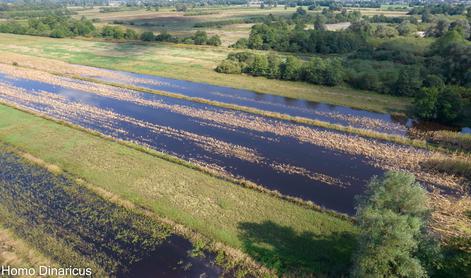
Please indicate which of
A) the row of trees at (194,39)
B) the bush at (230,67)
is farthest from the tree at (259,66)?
the row of trees at (194,39)

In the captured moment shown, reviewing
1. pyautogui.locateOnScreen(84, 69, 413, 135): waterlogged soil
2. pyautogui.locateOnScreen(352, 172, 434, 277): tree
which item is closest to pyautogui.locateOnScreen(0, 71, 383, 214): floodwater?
pyautogui.locateOnScreen(84, 69, 413, 135): waterlogged soil

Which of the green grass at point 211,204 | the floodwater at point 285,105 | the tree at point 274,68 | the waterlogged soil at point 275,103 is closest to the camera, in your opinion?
the green grass at point 211,204

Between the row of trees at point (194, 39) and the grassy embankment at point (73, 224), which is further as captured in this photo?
the row of trees at point (194, 39)

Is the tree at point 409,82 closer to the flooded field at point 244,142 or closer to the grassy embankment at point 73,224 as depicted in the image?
the flooded field at point 244,142

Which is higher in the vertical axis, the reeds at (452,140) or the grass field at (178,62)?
the grass field at (178,62)

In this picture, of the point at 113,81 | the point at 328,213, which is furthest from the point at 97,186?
the point at 113,81

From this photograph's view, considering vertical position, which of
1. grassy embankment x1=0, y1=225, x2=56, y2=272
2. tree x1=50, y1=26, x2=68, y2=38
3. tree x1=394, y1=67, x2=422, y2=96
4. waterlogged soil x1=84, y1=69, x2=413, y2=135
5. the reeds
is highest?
tree x1=50, y1=26, x2=68, y2=38

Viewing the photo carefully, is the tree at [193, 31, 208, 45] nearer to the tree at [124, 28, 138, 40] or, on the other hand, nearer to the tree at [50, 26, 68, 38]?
the tree at [124, 28, 138, 40]
